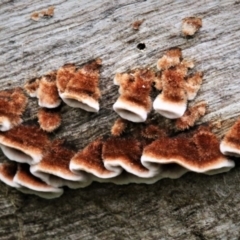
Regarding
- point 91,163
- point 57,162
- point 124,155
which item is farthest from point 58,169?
point 124,155

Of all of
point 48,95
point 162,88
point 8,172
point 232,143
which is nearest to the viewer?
point 232,143

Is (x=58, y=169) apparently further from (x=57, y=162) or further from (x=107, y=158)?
(x=107, y=158)

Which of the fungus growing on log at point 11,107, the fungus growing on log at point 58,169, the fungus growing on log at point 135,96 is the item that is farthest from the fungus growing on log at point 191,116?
the fungus growing on log at point 11,107

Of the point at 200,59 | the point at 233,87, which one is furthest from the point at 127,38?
the point at 233,87

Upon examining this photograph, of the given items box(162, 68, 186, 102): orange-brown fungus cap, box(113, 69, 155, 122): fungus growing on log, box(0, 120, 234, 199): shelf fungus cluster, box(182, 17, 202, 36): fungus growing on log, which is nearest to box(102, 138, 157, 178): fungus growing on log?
box(0, 120, 234, 199): shelf fungus cluster

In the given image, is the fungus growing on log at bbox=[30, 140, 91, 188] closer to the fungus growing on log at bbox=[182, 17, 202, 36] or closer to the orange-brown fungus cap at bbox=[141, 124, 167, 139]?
the orange-brown fungus cap at bbox=[141, 124, 167, 139]

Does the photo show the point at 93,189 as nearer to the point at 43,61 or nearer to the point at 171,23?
the point at 43,61
